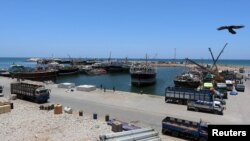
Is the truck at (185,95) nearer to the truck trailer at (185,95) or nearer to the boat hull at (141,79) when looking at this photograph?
the truck trailer at (185,95)

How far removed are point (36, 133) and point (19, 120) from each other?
17.3 feet

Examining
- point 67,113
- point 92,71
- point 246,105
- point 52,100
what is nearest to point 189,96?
point 246,105

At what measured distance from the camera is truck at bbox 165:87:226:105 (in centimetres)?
3628

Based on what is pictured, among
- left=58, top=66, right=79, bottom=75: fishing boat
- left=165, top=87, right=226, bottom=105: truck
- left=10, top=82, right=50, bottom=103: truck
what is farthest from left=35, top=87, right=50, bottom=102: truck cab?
left=58, top=66, right=79, bottom=75: fishing boat

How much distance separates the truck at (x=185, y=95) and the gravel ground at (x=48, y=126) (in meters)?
14.0

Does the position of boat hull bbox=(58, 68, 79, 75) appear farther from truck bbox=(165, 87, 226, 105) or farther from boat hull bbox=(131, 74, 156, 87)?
truck bbox=(165, 87, 226, 105)

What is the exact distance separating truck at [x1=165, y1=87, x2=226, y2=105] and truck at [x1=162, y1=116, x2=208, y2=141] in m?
13.1

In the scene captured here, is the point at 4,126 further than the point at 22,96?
No

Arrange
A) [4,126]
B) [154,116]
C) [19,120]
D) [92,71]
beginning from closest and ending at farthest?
[4,126]
[19,120]
[154,116]
[92,71]

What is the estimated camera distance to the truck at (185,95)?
36284mm

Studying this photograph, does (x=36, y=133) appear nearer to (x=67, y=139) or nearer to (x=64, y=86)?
(x=67, y=139)

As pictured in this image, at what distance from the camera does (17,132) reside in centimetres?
2345

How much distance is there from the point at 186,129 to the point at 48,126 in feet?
42.1

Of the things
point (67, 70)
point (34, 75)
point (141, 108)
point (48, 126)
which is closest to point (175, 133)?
point (141, 108)
